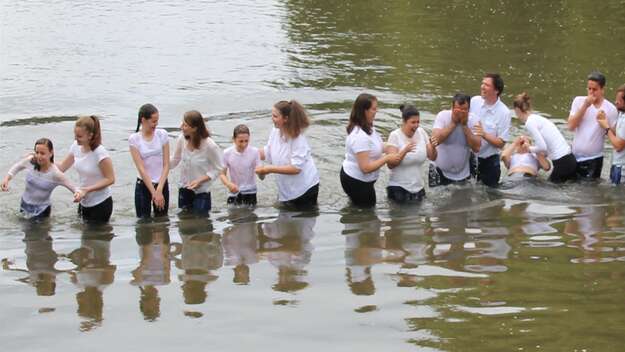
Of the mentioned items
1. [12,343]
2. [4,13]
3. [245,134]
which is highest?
[4,13]

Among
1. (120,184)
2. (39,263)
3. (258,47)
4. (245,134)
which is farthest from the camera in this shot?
(258,47)

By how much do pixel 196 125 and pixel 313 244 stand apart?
2070 millimetres

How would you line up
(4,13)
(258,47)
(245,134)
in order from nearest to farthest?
(245,134), (258,47), (4,13)

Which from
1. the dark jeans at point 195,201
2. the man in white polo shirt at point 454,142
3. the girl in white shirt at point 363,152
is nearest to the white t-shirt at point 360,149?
the girl in white shirt at point 363,152

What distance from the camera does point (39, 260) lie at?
10383 mm

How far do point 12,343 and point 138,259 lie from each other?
2449 mm

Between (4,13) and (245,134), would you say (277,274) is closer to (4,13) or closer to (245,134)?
(245,134)

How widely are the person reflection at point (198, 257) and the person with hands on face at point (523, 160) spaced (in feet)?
14.2

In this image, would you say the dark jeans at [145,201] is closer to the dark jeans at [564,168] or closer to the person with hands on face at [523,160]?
the person with hands on face at [523,160]

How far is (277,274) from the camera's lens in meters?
9.63

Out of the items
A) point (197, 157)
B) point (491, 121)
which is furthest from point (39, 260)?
point (491, 121)

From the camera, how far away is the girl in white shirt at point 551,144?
1339cm

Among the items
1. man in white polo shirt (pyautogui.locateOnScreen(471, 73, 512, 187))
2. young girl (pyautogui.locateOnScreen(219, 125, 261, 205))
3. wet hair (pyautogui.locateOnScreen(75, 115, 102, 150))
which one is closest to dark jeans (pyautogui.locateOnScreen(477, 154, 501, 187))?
man in white polo shirt (pyautogui.locateOnScreen(471, 73, 512, 187))

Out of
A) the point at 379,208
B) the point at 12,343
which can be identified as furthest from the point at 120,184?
the point at 12,343
